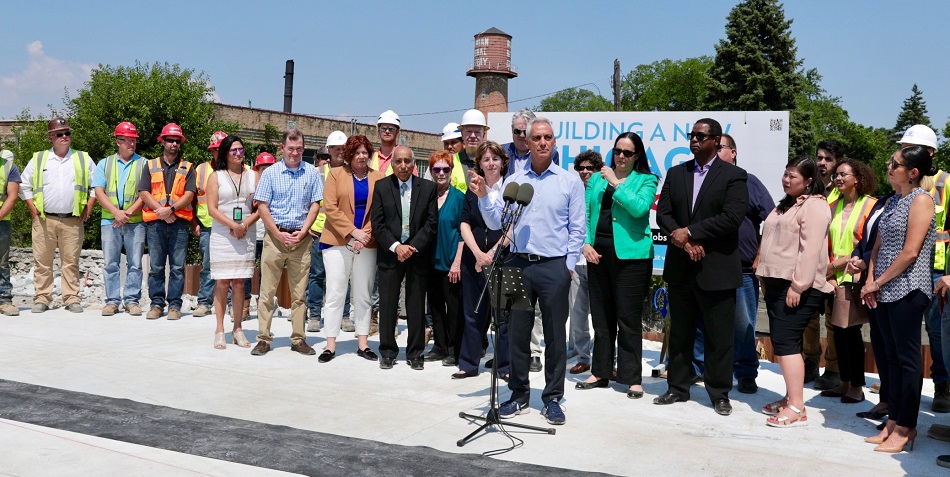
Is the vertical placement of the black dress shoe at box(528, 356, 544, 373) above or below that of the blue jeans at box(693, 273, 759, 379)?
below

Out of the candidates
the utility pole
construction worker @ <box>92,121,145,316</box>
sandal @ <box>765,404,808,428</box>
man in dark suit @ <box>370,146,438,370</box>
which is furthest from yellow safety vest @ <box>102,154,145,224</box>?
the utility pole

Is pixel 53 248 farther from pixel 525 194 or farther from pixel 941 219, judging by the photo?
pixel 941 219

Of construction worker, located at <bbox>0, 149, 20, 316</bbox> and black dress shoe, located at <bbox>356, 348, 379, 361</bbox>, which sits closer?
black dress shoe, located at <bbox>356, 348, 379, 361</bbox>

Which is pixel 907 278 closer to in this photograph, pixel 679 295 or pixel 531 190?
pixel 679 295

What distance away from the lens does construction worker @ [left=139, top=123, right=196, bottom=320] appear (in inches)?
360

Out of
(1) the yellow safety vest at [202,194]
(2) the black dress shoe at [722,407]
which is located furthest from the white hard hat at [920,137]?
(1) the yellow safety vest at [202,194]

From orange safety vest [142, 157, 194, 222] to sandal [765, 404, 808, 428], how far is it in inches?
256

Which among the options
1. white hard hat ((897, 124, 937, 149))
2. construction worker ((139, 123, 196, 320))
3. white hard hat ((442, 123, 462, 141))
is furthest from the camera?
construction worker ((139, 123, 196, 320))


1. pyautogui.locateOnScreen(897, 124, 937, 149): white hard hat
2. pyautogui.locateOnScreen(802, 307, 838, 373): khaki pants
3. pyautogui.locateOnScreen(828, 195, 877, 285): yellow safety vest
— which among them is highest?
pyautogui.locateOnScreen(897, 124, 937, 149): white hard hat

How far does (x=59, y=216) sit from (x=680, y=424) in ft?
24.3

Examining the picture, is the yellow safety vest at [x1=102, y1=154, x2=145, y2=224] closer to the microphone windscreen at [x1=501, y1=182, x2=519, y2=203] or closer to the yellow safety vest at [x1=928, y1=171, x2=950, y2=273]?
the microphone windscreen at [x1=501, y1=182, x2=519, y2=203]

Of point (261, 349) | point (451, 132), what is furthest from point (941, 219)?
point (261, 349)

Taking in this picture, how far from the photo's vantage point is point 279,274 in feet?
25.4

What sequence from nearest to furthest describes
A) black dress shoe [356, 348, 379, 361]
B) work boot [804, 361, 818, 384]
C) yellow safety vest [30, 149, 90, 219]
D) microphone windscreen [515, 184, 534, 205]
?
microphone windscreen [515, 184, 534, 205]
work boot [804, 361, 818, 384]
black dress shoe [356, 348, 379, 361]
yellow safety vest [30, 149, 90, 219]
